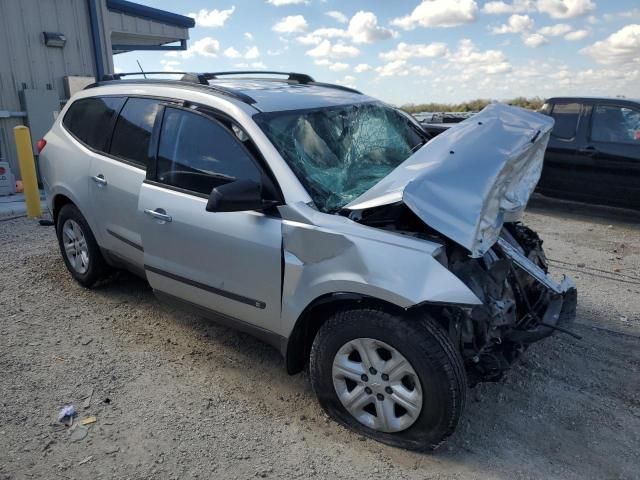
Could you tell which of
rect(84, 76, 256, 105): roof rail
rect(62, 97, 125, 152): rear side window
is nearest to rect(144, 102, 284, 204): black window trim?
rect(84, 76, 256, 105): roof rail

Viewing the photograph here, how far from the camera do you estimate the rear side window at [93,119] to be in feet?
Answer: 13.8

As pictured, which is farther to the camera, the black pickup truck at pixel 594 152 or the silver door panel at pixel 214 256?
the black pickup truck at pixel 594 152

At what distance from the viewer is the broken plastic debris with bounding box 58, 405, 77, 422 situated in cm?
308

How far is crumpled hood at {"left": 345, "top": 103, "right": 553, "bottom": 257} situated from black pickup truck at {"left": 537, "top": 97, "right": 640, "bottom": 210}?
4.73 metres

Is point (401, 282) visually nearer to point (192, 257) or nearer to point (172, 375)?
point (192, 257)

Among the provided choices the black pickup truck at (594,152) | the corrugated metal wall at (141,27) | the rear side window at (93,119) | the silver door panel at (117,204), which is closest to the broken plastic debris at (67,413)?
the silver door panel at (117,204)

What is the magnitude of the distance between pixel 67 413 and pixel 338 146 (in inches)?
89.4

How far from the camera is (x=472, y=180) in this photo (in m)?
2.90

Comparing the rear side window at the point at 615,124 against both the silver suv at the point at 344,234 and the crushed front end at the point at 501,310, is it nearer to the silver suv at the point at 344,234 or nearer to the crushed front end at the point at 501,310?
the silver suv at the point at 344,234

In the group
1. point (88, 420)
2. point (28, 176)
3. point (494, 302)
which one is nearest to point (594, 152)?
point (494, 302)

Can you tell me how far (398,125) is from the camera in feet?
13.7

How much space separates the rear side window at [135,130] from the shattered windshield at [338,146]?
3.29ft

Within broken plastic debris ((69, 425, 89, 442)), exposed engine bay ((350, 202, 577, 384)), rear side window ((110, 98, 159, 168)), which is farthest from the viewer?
rear side window ((110, 98, 159, 168))

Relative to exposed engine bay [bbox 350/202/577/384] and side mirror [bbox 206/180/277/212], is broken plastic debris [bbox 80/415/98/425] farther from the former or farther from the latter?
exposed engine bay [bbox 350/202/577/384]
